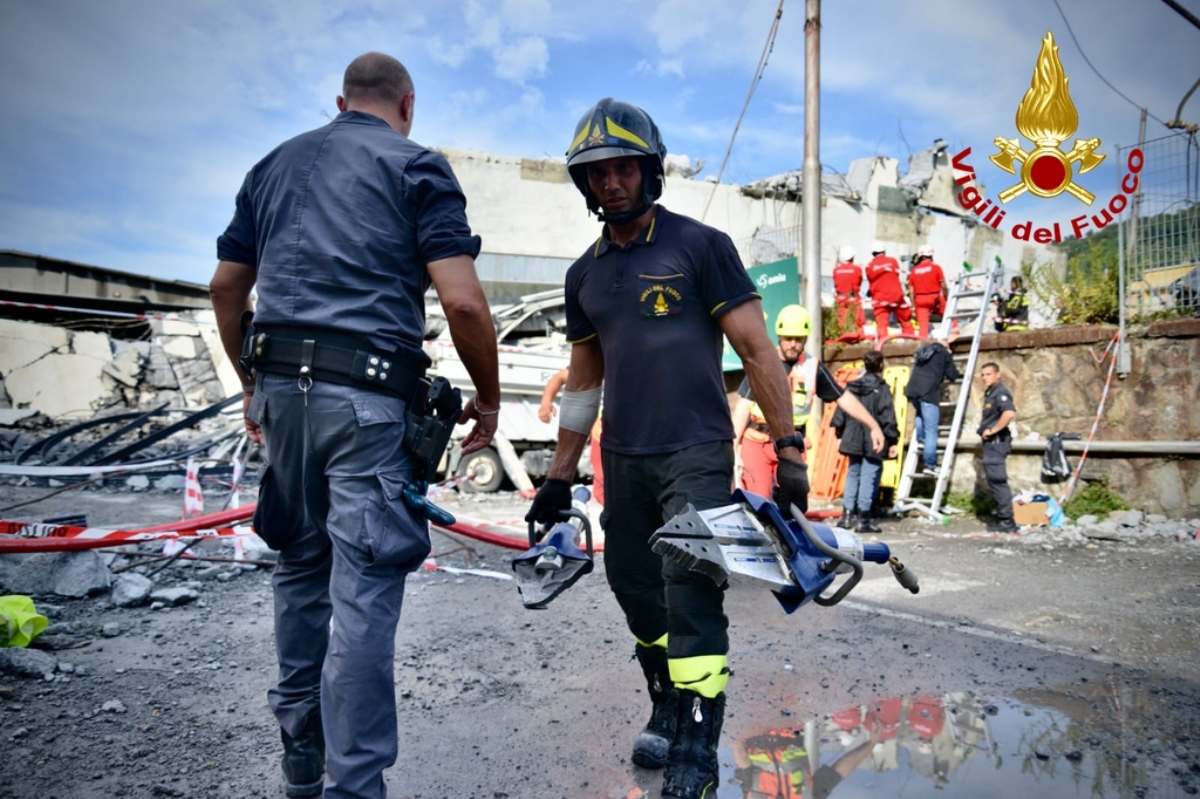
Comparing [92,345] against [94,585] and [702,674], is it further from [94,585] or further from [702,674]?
[702,674]

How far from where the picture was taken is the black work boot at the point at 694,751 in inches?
86.0

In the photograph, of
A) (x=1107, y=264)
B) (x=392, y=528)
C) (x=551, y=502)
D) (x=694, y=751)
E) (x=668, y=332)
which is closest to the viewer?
(x=392, y=528)

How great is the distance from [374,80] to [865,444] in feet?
23.1

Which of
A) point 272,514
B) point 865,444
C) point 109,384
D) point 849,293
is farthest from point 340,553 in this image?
point 109,384

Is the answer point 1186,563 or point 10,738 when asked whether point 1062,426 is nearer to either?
point 1186,563

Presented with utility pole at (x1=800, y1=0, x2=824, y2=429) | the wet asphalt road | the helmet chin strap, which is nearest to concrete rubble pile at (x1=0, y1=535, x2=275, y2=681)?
the wet asphalt road

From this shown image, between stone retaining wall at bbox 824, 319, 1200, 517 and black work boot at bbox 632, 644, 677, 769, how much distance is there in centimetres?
767

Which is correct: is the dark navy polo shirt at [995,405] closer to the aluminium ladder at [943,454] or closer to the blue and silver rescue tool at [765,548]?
the aluminium ladder at [943,454]

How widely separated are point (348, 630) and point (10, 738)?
155 centimetres

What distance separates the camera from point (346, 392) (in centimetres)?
214

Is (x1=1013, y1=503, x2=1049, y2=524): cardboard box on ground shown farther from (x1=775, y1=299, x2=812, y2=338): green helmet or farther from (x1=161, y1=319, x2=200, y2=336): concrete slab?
(x1=161, y1=319, x2=200, y2=336): concrete slab

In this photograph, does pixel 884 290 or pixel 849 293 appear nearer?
pixel 884 290

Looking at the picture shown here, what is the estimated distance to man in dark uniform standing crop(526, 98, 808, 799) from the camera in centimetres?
256

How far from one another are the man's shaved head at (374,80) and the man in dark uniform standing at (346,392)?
0.34ft
